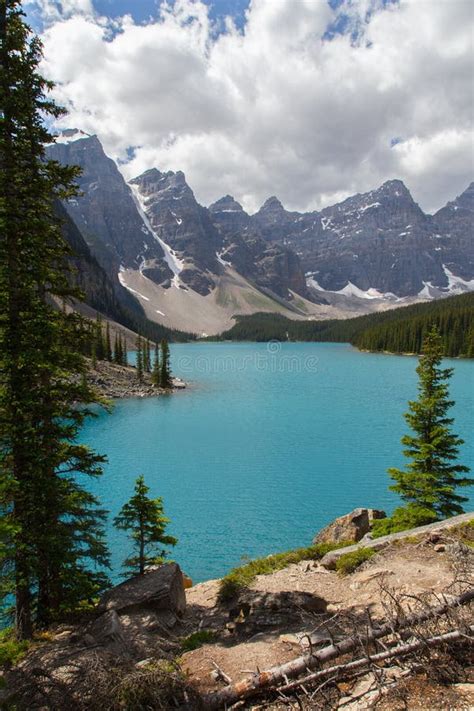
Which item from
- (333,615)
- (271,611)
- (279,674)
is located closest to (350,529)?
(271,611)

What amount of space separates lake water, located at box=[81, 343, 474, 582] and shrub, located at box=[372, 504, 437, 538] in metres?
Answer: 5.99

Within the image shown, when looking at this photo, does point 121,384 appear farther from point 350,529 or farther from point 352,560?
point 352,560

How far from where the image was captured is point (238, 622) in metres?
9.76

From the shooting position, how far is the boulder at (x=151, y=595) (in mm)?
10930

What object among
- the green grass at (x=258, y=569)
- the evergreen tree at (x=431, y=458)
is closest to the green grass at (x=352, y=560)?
the green grass at (x=258, y=569)

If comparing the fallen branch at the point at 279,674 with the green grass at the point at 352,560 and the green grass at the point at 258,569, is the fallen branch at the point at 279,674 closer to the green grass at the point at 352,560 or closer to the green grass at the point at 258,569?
the green grass at the point at 258,569

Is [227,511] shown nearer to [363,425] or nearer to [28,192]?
[28,192]

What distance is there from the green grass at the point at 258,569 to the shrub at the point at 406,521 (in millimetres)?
1719

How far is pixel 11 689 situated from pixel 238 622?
4.83 m

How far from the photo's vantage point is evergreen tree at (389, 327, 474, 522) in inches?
730

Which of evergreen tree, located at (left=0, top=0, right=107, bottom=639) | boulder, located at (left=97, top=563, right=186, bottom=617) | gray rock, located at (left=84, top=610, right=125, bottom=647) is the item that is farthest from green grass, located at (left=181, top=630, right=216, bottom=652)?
evergreen tree, located at (left=0, top=0, right=107, bottom=639)

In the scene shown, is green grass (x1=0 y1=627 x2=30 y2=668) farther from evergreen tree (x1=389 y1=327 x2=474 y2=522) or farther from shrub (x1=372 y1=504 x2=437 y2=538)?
evergreen tree (x1=389 y1=327 x2=474 y2=522)

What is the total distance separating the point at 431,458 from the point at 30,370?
1746 centimetres

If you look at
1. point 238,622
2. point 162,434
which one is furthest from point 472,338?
point 238,622
